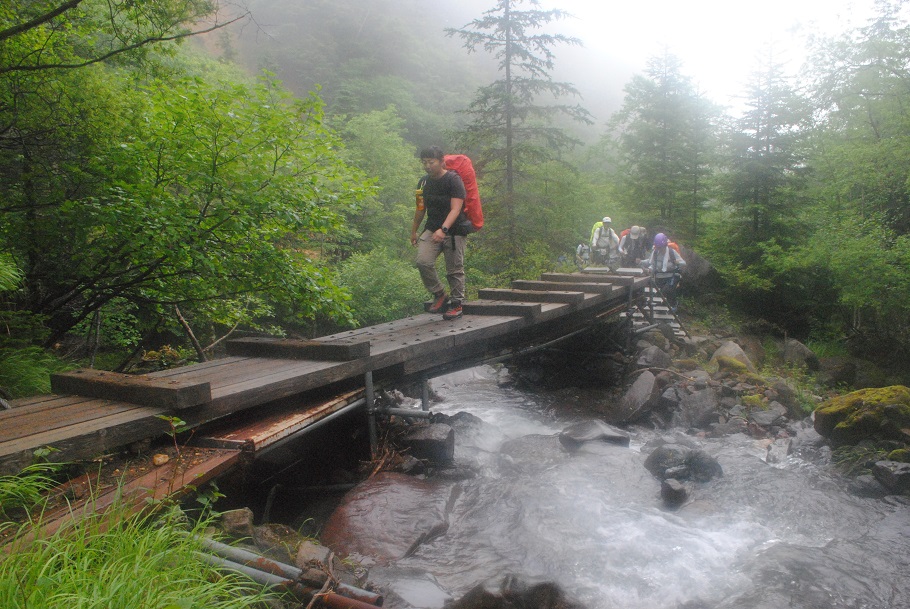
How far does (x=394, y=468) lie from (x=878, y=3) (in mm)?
26394

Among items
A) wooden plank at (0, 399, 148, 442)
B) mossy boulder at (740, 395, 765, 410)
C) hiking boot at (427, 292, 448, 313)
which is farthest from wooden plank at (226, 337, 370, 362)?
mossy boulder at (740, 395, 765, 410)

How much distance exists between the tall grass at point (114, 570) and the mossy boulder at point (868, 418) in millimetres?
8524

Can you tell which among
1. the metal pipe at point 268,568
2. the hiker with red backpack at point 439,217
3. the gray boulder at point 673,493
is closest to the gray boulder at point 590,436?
the gray boulder at point 673,493

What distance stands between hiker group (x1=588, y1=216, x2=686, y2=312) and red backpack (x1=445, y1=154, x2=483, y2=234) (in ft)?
25.6

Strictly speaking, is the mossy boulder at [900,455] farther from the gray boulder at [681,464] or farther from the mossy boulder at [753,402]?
the mossy boulder at [753,402]

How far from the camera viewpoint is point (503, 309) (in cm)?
784

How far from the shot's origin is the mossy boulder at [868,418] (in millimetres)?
7898

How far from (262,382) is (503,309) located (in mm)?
4090

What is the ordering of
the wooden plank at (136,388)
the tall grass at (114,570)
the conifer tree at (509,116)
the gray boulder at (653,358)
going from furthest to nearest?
1. the conifer tree at (509,116)
2. the gray boulder at (653,358)
3. the wooden plank at (136,388)
4. the tall grass at (114,570)

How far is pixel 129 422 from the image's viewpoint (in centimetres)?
339

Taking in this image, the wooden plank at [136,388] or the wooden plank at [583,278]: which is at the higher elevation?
the wooden plank at [583,278]

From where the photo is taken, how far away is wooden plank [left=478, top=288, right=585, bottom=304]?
29.0ft

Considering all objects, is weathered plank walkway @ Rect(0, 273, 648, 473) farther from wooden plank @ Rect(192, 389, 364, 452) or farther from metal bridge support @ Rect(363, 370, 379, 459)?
metal bridge support @ Rect(363, 370, 379, 459)

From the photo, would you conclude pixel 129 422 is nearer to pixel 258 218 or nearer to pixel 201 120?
pixel 258 218
